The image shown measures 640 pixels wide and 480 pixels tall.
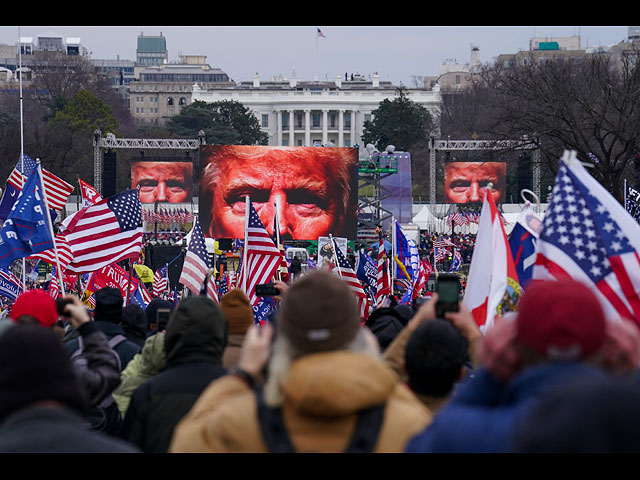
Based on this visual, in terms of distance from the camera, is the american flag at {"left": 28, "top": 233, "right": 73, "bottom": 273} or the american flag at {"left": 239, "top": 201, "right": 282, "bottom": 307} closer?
the american flag at {"left": 239, "top": 201, "right": 282, "bottom": 307}

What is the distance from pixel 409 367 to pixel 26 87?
13444cm

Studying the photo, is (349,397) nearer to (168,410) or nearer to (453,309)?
(453,309)

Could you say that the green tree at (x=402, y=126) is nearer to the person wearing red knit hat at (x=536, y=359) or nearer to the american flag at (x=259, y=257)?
the american flag at (x=259, y=257)

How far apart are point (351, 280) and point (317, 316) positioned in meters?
11.0

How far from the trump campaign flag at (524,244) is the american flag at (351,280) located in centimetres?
488

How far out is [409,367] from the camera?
13.6 feet

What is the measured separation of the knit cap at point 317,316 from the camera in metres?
2.99

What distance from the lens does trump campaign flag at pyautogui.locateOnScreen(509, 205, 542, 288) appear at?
7.62 m

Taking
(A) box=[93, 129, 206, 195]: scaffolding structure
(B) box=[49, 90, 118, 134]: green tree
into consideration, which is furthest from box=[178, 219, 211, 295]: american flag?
(B) box=[49, 90, 118, 134]: green tree

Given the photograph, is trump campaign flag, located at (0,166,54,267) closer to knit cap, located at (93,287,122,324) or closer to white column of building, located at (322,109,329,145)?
knit cap, located at (93,287,122,324)

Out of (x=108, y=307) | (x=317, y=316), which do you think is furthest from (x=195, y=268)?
(x=317, y=316)

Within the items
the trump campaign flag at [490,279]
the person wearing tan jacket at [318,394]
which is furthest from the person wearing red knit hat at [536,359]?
the trump campaign flag at [490,279]

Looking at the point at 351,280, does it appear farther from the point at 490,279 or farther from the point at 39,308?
the point at 39,308

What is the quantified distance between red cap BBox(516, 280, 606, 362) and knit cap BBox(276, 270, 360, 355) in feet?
1.88
